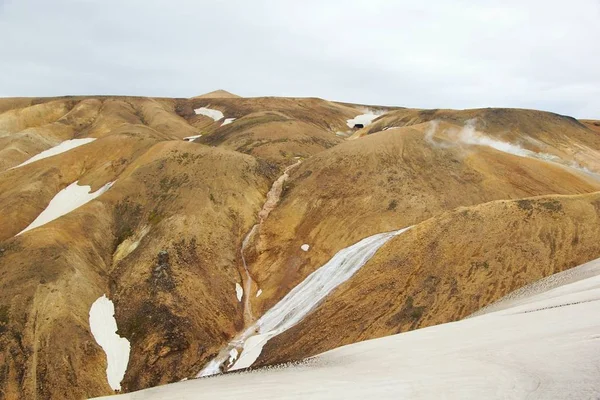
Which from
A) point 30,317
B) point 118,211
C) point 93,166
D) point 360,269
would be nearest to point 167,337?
point 30,317

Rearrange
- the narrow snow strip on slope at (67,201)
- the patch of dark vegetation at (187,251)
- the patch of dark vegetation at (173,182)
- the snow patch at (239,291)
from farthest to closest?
1. the narrow snow strip on slope at (67,201)
2. the patch of dark vegetation at (173,182)
3. the patch of dark vegetation at (187,251)
4. the snow patch at (239,291)

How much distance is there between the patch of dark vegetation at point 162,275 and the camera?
123 feet

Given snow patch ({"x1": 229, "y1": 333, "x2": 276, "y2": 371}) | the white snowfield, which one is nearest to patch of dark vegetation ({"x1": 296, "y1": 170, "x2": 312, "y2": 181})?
snow patch ({"x1": 229, "y1": 333, "x2": 276, "y2": 371})

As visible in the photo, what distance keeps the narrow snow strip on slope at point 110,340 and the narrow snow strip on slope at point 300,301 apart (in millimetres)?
5474

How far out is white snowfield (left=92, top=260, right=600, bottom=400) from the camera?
10273 mm

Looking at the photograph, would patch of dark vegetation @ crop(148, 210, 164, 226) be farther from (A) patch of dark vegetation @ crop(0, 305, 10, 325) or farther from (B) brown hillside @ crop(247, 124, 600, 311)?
(A) patch of dark vegetation @ crop(0, 305, 10, 325)

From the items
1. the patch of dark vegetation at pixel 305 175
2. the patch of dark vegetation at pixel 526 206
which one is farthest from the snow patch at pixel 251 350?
the patch of dark vegetation at pixel 305 175

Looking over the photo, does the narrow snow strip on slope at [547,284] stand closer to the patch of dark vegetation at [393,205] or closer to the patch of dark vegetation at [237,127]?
the patch of dark vegetation at [393,205]

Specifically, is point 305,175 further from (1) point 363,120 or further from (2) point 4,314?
(1) point 363,120

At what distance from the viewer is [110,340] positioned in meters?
33.5

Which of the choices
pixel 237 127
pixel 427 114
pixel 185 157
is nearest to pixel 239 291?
pixel 185 157

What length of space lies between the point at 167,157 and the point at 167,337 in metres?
27.0

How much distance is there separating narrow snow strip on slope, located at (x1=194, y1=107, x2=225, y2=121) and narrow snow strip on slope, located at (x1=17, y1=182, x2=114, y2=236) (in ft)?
191

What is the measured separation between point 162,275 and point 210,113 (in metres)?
84.5
